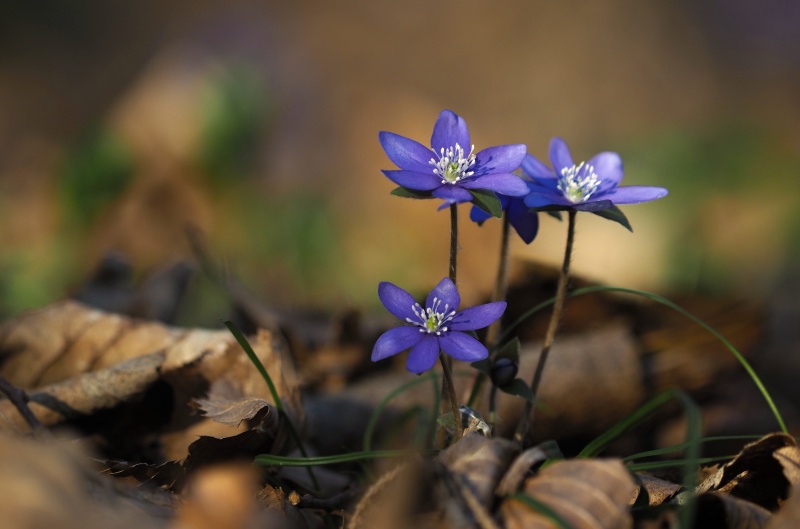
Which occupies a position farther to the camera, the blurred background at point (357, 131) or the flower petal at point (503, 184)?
the blurred background at point (357, 131)

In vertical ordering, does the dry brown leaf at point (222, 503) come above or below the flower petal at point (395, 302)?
below

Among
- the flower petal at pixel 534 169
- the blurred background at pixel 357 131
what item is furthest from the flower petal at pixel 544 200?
the blurred background at pixel 357 131

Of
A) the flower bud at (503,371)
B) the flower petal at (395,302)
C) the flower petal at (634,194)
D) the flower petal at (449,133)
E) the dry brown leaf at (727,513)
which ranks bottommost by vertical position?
the dry brown leaf at (727,513)

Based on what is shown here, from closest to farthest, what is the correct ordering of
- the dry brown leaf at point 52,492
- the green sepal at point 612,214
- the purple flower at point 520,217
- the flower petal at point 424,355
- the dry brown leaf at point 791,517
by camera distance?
the dry brown leaf at point 52,492 → the dry brown leaf at point 791,517 → the flower petal at point 424,355 → the green sepal at point 612,214 → the purple flower at point 520,217

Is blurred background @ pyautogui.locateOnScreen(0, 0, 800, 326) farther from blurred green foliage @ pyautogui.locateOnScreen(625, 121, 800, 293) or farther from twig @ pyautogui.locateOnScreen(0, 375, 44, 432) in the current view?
twig @ pyautogui.locateOnScreen(0, 375, 44, 432)

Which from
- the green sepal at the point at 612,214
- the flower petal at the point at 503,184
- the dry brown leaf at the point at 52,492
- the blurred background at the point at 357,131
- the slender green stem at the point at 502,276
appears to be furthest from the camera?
the blurred background at the point at 357,131

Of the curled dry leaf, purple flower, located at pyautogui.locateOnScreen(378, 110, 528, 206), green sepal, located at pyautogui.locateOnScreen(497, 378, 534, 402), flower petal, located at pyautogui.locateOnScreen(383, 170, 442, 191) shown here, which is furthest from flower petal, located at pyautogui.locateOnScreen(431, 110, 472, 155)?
the curled dry leaf

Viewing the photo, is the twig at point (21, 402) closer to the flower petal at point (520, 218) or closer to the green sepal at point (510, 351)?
the green sepal at point (510, 351)

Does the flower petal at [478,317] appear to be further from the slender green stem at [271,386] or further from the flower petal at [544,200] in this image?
the slender green stem at [271,386]
